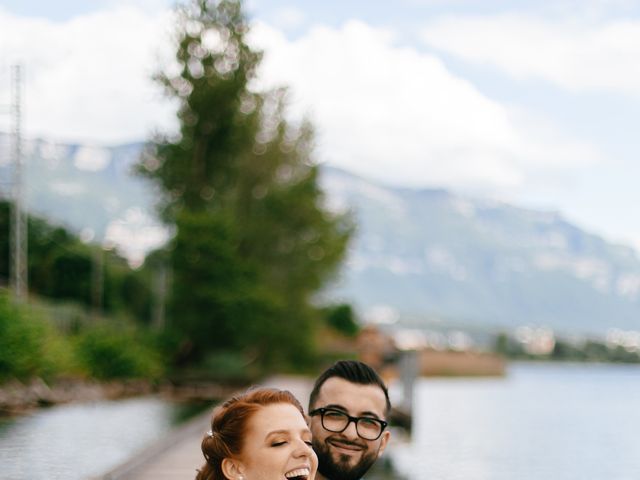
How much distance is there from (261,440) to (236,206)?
4222 centimetres

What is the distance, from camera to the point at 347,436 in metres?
3.05

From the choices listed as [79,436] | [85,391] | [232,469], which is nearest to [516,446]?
[85,391]

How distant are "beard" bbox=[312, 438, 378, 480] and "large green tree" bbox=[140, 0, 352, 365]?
3638cm

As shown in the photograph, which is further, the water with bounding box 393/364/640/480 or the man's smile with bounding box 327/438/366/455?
the water with bounding box 393/364/640/480

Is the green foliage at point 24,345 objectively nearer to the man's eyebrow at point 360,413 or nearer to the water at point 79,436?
the water at point 79,436

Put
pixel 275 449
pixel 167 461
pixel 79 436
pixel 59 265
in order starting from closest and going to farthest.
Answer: pixel 275 449 → pixel 167 461 → pixel 79 436 → pixel 59 265

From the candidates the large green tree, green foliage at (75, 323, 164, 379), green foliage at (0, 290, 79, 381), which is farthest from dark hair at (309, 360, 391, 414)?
the large green tree

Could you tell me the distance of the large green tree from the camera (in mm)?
40500

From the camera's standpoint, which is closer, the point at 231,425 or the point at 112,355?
the point at 231,425

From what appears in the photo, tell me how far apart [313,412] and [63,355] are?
28.9 m

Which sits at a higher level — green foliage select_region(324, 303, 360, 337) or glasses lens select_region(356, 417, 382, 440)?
glasses lens select_region(356, 417, 382, 440)

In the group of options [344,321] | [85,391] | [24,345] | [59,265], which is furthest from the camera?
[344,321]

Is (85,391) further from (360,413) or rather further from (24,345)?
(360,413)

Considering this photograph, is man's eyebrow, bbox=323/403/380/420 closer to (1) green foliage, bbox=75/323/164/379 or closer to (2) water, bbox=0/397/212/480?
(2) water, bbox=0/397/212/480
